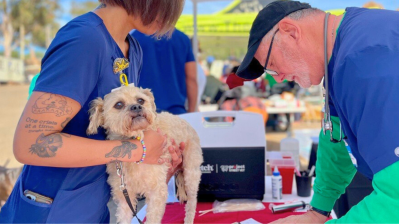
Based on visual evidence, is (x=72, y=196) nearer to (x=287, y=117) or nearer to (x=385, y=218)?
(x=385, y=218)

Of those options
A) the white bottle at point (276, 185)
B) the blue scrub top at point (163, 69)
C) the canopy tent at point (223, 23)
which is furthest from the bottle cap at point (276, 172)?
the canopy tent at point (223, 23)

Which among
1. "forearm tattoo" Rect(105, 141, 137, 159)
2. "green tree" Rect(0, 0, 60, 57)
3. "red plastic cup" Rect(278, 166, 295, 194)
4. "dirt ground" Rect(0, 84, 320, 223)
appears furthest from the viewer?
"green tree" Rect(0, 0, 60, 57)

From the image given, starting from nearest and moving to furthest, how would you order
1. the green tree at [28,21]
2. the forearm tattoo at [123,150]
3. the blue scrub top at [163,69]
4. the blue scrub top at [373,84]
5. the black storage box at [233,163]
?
the blue scrub top at [373,84] < the forearm tattoo at [123,150] < the black storage box at [233,163] < the blue scrub top at [163,69] < the green tree at [28,21]

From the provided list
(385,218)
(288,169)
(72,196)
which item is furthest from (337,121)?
(72,196)

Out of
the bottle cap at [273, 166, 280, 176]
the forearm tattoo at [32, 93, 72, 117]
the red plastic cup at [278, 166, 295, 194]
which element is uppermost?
the forearm tattoo at [32, 93, 72, 117]

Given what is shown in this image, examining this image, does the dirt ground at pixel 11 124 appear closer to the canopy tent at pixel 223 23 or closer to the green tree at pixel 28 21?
the canopy tent at pixel 223 23

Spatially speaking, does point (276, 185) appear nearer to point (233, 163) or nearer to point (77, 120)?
point (233, 163)

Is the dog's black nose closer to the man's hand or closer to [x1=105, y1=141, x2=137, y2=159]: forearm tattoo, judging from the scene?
[x1=105, y1=141, x2=137, y2=159]: forearm tattoo

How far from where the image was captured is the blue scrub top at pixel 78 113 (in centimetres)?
106

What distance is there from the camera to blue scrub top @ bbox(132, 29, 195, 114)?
3.16m

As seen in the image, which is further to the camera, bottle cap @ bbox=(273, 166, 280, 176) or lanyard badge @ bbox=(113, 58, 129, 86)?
bottle cap @ bbox=(273, 166, 280, 176)

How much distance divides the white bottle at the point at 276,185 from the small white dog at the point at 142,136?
45cm

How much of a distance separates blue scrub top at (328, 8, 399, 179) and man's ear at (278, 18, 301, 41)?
19cm

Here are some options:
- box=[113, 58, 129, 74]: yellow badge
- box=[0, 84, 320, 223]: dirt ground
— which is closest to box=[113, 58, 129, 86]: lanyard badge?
box=[113, 58, 129, 74]: yellow badge
